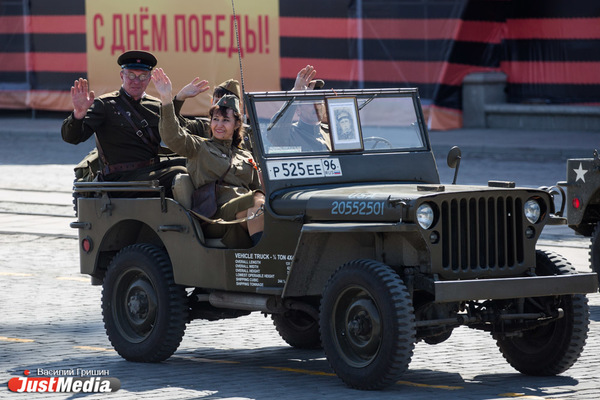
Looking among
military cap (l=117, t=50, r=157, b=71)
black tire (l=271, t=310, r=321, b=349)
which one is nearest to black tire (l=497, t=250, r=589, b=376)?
black tire (l=271, t=310, r=321, b=349)

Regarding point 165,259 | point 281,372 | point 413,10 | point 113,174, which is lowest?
point 281,372

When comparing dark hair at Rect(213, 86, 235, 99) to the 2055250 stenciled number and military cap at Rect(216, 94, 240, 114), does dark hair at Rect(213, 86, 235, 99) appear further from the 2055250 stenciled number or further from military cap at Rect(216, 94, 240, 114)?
the 2055250 stenciled number

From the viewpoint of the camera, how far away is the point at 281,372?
8047 mm

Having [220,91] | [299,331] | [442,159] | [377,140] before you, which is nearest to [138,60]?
[220,91]

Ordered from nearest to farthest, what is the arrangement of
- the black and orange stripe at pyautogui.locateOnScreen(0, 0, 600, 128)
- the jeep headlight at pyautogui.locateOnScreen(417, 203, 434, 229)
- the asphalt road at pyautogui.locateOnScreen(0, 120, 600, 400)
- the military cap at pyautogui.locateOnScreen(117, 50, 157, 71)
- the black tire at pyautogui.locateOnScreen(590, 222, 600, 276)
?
the jeep headlight at pyautogui.locateOnScreen(417, 203, 434, 229), the asphalt road at pyautogui.locateOnScreen(0, 120, 600, 400), the military cap at pyautogui.locateOnScreen(117, 50, 157, 71), the black tire at pyautogui.locateOnScreen(590, 222, 600, 276), the black and orange stripe at pyautogui.locateOnScreen(0, 0, 600, 128)

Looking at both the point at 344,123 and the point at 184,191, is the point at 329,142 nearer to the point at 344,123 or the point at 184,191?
the point at 344,123

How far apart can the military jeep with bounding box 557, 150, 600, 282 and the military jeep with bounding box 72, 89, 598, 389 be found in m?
2.47

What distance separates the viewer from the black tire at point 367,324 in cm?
698

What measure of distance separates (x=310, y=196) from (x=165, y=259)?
126cm

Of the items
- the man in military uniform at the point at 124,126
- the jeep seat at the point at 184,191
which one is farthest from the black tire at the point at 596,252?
the jeep seat at the point at 184,191

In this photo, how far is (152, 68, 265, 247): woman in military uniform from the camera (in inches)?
324

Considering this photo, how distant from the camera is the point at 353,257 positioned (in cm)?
760

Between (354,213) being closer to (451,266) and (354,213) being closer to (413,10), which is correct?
(451,266)

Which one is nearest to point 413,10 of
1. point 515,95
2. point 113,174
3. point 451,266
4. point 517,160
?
point 515,95
